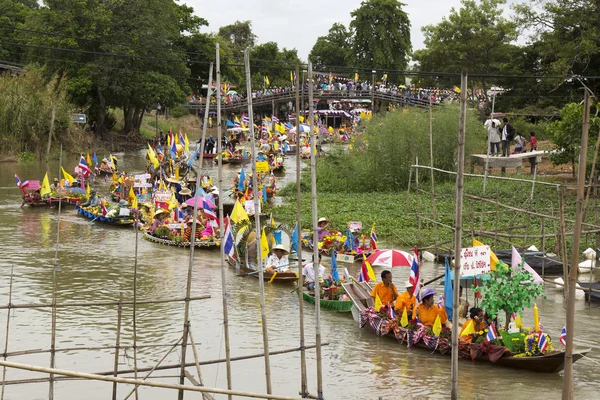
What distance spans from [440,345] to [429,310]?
20.2 inches

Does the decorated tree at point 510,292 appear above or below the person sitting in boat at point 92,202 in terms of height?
below

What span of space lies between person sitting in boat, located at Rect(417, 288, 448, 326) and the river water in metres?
0.49

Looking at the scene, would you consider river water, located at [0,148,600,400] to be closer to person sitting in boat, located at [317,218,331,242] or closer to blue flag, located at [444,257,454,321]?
blue flag, located at [444,257,454,321]

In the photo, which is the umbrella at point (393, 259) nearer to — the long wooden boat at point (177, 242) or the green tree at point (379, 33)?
the long wooden boat at point (177, 242)

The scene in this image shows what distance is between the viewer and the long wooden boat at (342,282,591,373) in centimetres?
1081

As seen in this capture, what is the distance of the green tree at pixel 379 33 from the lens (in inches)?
2186

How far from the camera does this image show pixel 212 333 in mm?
13367

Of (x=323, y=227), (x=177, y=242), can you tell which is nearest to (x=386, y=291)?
(x=323, y=227)

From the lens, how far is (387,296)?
12.9 meters

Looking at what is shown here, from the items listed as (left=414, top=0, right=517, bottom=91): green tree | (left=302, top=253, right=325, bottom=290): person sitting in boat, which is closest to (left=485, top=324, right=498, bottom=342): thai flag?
(left=302, top=253, right=325, bottom=290): person sitting in boat

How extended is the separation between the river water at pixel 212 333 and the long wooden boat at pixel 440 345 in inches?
4.7

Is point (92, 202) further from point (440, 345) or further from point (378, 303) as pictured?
point (440, 345)

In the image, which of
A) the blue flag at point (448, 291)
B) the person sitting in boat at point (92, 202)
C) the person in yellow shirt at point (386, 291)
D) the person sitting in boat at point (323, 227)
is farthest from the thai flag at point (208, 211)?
the blue flag at point (448, 291)

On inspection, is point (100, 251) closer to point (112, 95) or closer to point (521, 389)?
point (521, 389)
